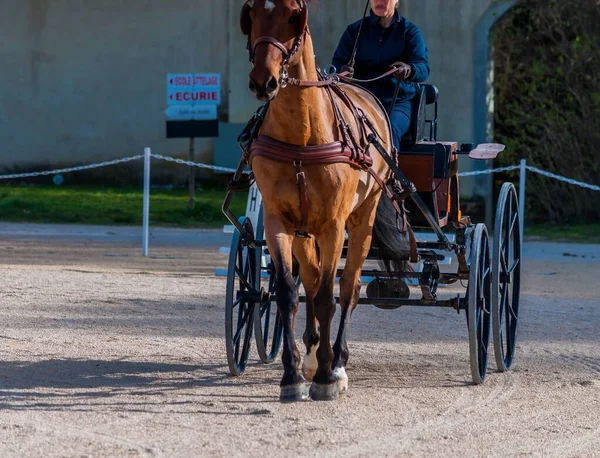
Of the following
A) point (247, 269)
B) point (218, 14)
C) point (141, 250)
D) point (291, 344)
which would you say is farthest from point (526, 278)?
point (218, 14)

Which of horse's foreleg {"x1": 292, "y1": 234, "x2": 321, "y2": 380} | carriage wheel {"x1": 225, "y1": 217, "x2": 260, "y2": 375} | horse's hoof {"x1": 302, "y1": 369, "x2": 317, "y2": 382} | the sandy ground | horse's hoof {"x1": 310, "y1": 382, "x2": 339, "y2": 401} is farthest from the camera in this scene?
carriage wheel {"x1": 225, "y1": 217, "x2": 260, "y2": 375}

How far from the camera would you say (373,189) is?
22.2 ft

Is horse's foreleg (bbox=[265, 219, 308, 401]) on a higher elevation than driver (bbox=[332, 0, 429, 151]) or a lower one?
lower

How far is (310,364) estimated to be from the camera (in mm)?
6691

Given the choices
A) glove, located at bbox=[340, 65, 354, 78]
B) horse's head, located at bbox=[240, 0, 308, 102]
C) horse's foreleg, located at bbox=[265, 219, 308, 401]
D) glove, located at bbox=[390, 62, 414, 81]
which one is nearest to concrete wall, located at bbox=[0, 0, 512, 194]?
glove, located at bbox=[340, 65, 354, 78]

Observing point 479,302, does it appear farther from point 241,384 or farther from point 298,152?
point 298,152

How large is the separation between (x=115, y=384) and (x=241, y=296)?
971mm

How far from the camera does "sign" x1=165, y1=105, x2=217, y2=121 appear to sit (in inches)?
725

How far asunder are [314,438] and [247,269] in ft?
7.21

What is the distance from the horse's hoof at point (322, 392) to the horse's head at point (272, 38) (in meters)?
1.77

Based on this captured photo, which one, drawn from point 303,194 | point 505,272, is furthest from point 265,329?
point 303,194

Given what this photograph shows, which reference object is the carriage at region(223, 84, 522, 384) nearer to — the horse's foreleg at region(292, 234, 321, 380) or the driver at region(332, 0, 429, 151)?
the driver at region(332, 0, 429, 151)

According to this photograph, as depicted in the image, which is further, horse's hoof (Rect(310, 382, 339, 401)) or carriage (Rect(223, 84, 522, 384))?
carriage (Rect(223, 84, 522, 384))

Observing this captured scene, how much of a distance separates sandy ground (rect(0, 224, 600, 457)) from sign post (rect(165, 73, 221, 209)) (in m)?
6.94
